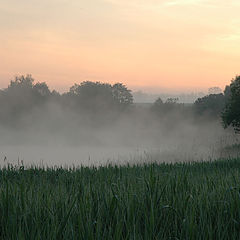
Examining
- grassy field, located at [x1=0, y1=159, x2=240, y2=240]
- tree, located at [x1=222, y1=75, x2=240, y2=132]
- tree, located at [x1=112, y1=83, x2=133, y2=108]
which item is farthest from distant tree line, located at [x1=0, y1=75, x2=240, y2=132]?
grassy field, located at [x1=0, y1=159, x2=240, y2=240]

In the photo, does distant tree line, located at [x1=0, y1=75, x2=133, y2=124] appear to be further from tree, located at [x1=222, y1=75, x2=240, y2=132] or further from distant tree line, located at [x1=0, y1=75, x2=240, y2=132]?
tree, located at [x1=222, y1=75, x2=240, y2=132]

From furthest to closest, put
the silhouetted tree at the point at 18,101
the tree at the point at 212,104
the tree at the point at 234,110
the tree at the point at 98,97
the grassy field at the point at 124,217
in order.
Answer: the tree at the point at 98,97 < the silhouetted tree at the point at 18,101 < the tree at the point at 212,104 < the tree at the point at 234,110 < the grassy field at the point at 124,217

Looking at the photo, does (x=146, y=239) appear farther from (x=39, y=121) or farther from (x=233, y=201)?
(x=39, y=121)

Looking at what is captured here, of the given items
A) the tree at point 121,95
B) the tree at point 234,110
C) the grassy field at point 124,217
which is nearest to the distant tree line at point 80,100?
the tree at point 121,95

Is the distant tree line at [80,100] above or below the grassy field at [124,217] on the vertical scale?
above

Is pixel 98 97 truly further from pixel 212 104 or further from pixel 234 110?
pixel 234 110

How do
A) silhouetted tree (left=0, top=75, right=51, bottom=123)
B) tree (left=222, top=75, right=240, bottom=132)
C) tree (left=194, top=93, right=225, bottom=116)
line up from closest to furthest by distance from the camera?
tree (left=222, top=75, right=240, bottom=132) → tree (left=194, top=93, right=225, bottom=116) → silhouetted tree (left=0, top=75, right=51, bottom=123)

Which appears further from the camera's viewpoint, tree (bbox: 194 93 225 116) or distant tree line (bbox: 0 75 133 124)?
distant tree line (bbox: 0 75 133 124)

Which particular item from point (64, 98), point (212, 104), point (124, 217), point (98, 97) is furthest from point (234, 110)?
point (64, 98)

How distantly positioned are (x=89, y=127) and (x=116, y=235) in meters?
89.3

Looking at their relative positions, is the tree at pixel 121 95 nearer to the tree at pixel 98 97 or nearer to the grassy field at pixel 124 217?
the tree at pixel 98 97

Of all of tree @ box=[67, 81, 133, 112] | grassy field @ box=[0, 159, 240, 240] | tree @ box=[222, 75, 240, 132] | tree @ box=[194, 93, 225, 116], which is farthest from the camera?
tree @ box=[67, 81, 133, 112]

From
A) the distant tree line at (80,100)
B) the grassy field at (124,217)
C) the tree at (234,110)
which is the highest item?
the distant tree line at (80,100)

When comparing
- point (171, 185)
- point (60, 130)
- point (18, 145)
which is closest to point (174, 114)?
point (60, 130)
